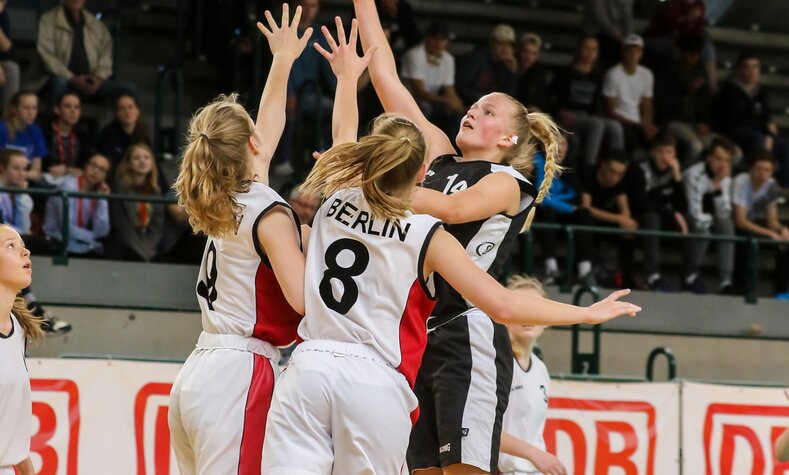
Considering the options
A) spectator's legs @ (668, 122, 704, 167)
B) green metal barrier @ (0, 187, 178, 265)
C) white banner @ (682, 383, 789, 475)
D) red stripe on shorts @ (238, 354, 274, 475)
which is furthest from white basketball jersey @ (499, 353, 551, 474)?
spectator's legs @ (668, 122, 704, 167)

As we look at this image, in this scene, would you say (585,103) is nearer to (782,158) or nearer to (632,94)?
(632,94)

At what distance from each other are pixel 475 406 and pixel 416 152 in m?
1.30

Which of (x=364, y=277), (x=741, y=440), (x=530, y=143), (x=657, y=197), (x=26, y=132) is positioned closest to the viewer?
(x=364, y=277)

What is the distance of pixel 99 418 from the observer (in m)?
7.34

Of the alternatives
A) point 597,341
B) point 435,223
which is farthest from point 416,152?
point 597,341

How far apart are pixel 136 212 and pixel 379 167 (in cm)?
611

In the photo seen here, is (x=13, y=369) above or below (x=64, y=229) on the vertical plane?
below

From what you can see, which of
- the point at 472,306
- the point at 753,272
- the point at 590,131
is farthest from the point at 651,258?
the point at 472,306

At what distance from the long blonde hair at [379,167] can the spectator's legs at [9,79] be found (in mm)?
7149

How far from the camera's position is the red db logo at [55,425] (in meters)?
7.18

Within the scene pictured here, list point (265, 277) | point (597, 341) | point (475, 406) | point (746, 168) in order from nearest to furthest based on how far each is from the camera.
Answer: point (265, 277)
point (475, 406)
point (597, 341)
point (746, 168)

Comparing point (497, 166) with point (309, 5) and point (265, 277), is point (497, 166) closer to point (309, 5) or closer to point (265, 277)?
point (265, 277)

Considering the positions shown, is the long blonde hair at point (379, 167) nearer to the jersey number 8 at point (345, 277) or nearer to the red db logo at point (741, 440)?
the jersey number 8 at point (345, 277)

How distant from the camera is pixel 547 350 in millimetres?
10141
